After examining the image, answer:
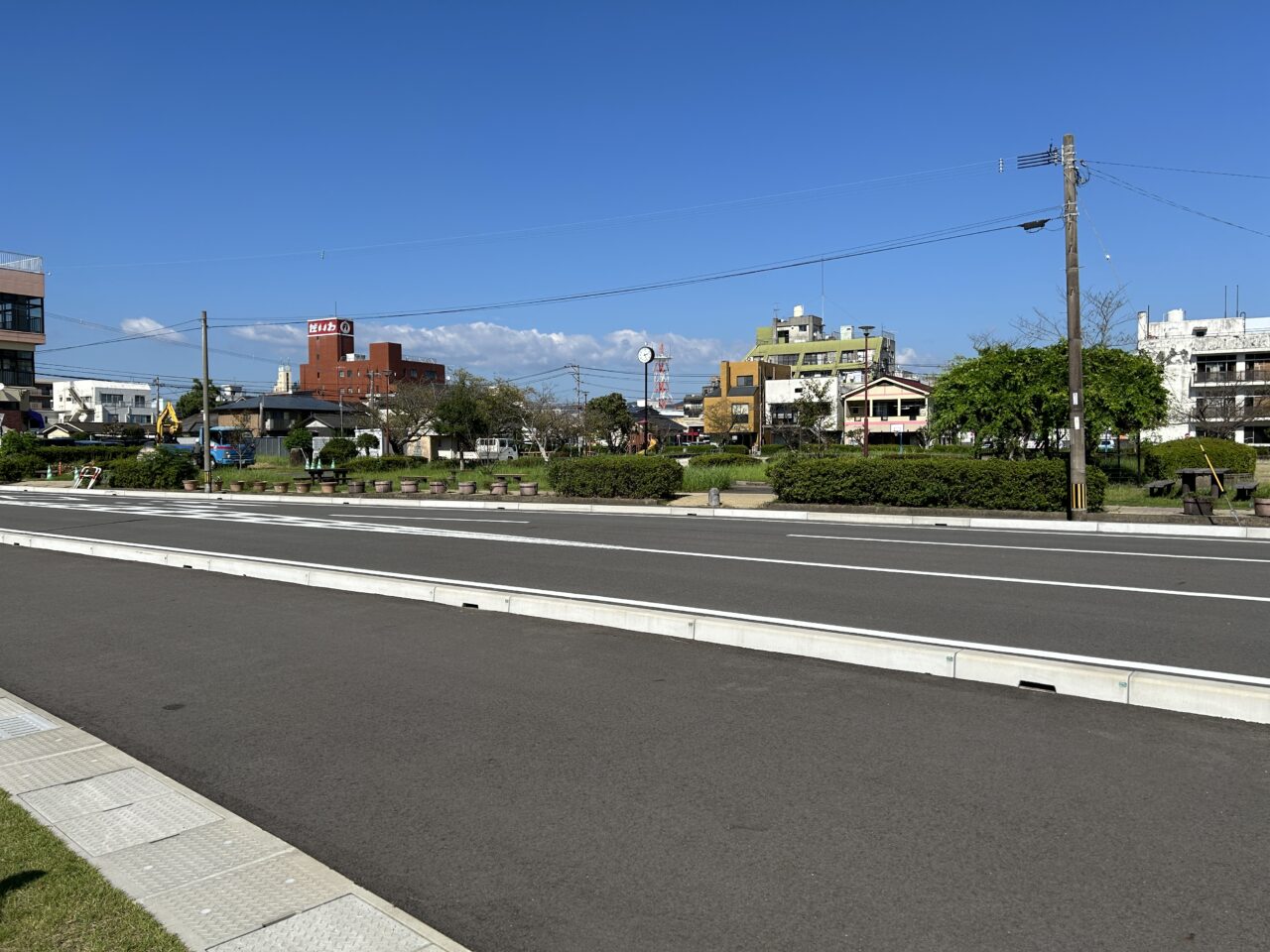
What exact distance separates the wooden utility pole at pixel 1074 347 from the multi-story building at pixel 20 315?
7129 centimetres

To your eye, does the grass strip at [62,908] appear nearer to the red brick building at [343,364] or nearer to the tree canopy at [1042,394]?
the tree canopy at [1042,394]

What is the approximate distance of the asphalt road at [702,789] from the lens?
11.4 ft

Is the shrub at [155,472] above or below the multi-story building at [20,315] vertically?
below

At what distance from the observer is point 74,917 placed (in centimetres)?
337

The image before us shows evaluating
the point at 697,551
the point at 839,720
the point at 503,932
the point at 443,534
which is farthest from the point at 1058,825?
the point at 443,534

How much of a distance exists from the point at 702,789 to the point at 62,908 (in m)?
2.73

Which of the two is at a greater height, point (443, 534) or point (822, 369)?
point (822, 369)

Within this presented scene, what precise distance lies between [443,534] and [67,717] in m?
12.0

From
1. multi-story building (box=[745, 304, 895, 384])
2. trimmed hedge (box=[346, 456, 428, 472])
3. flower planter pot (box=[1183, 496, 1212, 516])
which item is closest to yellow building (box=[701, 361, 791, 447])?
multi-story building (box=[745, 304, 895, 384])

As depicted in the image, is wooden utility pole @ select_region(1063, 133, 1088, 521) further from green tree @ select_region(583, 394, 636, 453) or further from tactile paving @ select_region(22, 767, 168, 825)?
green tree @ select_region(583, 394, 636, 453)

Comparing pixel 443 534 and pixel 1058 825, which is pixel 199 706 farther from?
pixel 443 534

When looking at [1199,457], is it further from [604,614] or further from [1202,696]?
[1202,696]

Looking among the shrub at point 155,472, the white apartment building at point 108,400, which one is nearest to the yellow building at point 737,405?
the shrub at point 155,472

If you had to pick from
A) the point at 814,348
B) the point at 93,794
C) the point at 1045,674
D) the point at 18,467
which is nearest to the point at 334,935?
the point at 93,794
